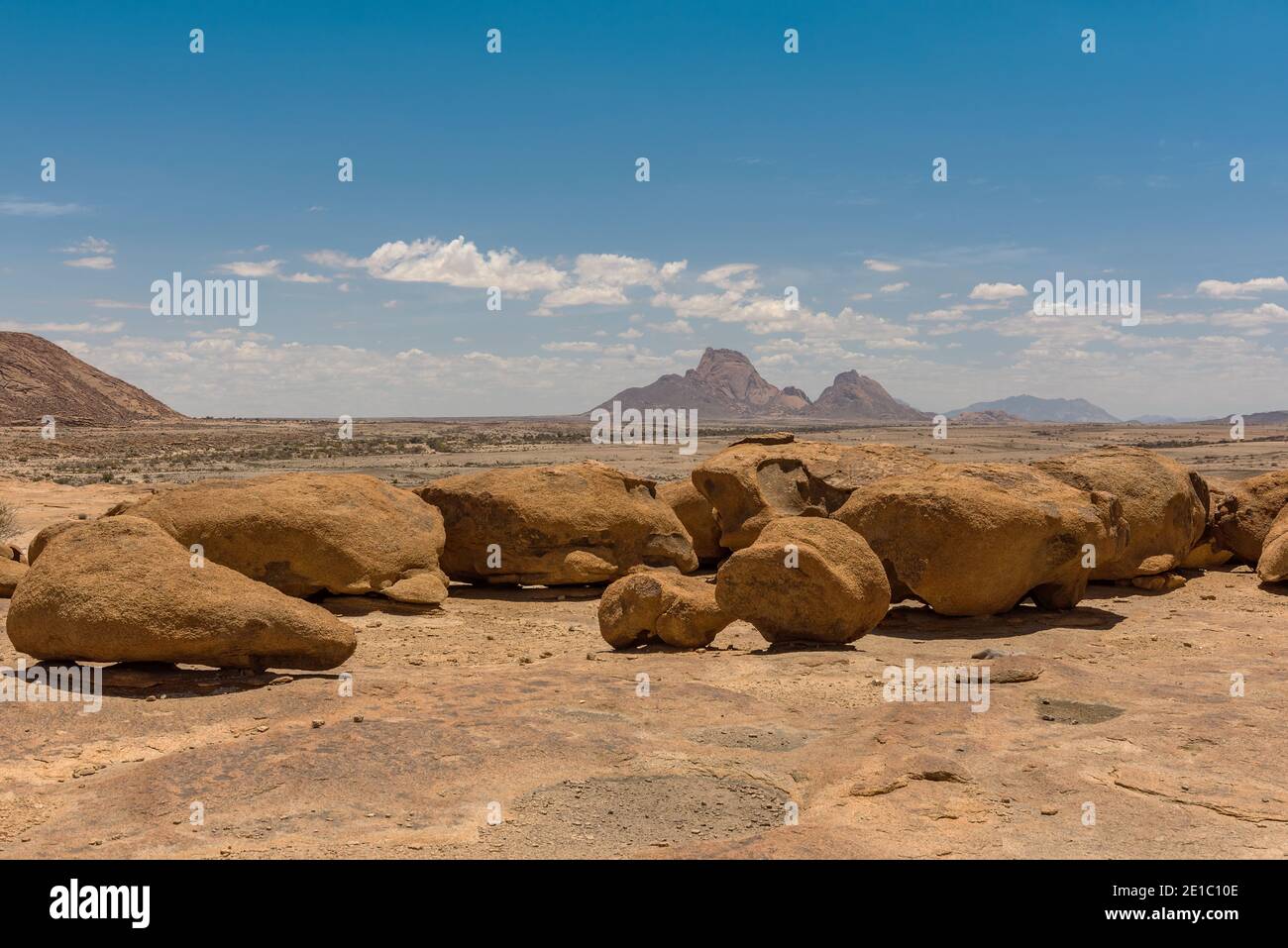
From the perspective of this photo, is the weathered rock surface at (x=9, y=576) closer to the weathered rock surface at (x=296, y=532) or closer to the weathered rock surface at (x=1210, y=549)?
the weathered rock surface at (x=296, y=532)

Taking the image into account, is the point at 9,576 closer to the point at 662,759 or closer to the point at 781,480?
the point at 662,759

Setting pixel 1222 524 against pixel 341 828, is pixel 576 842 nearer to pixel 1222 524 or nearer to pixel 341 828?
pixel 341 828

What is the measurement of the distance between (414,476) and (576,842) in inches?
1581

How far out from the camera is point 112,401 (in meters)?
112

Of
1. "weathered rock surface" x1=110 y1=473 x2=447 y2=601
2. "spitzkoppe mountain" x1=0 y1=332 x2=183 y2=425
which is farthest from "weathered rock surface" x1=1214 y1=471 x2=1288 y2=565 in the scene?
"spitzkoppe mountain" x1=0 y1=332 x2=183 y2=425

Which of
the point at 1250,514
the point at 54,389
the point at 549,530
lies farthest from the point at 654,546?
the point at 54,389

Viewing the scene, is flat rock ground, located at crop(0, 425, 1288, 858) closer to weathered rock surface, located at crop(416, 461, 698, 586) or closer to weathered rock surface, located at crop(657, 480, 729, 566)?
weathered rock surface, located at crop(416, 461, 698, 586)

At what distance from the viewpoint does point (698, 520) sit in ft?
57.5

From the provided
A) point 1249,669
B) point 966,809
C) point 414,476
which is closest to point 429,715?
point 966,809

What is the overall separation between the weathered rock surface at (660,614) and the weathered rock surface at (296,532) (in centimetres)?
342

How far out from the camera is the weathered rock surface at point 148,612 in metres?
8.82

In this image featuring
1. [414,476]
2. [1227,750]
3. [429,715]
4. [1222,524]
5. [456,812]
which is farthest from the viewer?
[414,476]

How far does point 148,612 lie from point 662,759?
4840mm

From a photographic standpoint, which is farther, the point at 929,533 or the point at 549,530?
the point at 549,530
